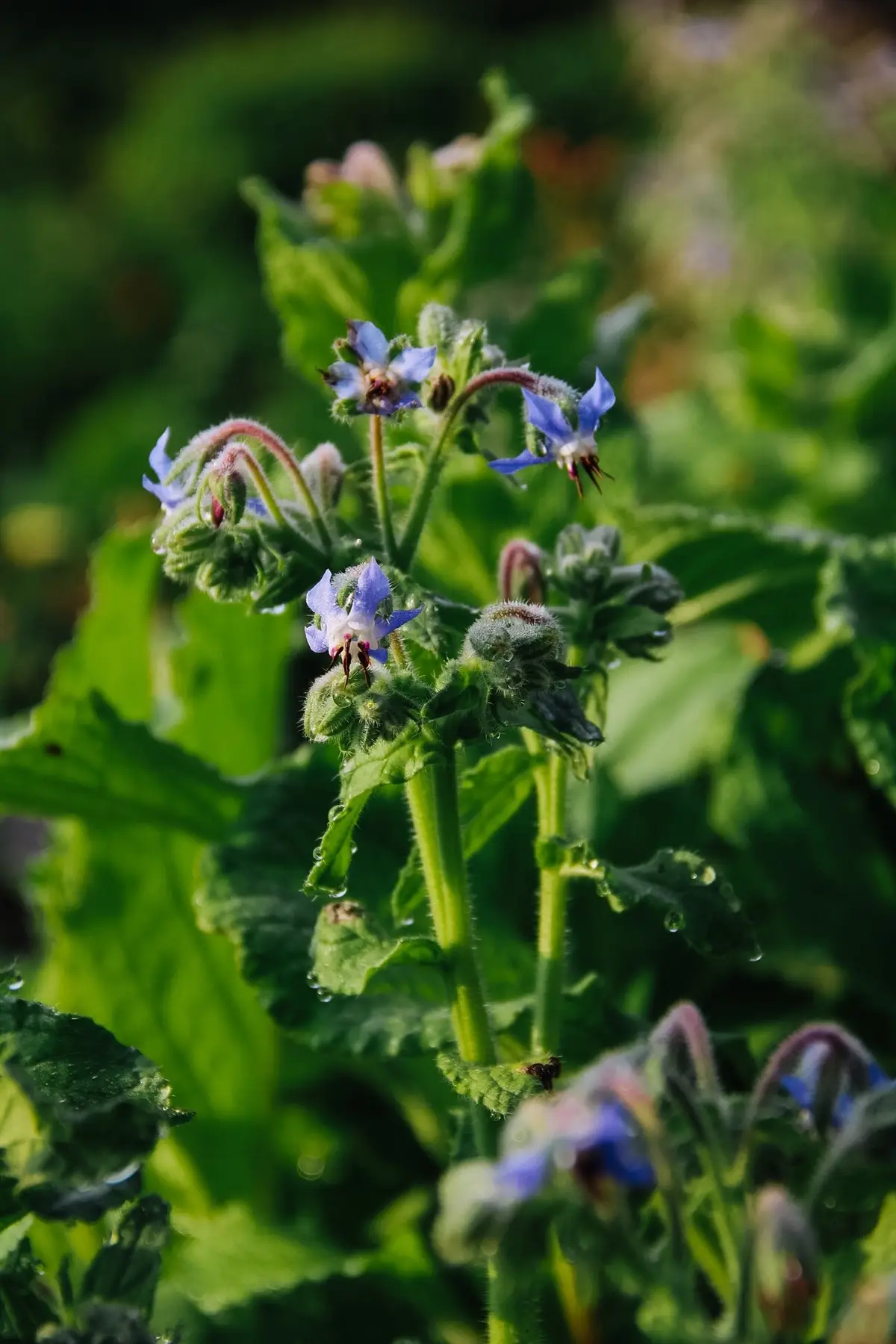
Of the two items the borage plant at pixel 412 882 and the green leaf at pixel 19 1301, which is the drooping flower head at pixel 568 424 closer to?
the borage plant at pixel 412 882

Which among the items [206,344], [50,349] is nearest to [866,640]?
[206,344]

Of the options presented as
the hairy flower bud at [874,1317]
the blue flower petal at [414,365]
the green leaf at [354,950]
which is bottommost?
the hairy flower bud at [874,1317]

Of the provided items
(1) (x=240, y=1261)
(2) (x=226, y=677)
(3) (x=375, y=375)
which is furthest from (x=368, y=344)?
(1) (x=240, y=1261)

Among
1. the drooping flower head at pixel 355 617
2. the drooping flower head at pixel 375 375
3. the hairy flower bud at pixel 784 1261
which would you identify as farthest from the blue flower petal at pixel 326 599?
the hairy flower bud at pixel 784 1261

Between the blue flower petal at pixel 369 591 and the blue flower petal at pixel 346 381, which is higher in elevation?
the blue flower petal at pixel 346 381

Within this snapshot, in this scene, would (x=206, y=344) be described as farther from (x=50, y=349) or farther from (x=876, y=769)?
(x=876, y=769)

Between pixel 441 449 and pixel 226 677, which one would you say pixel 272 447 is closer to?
pixel 441 449
